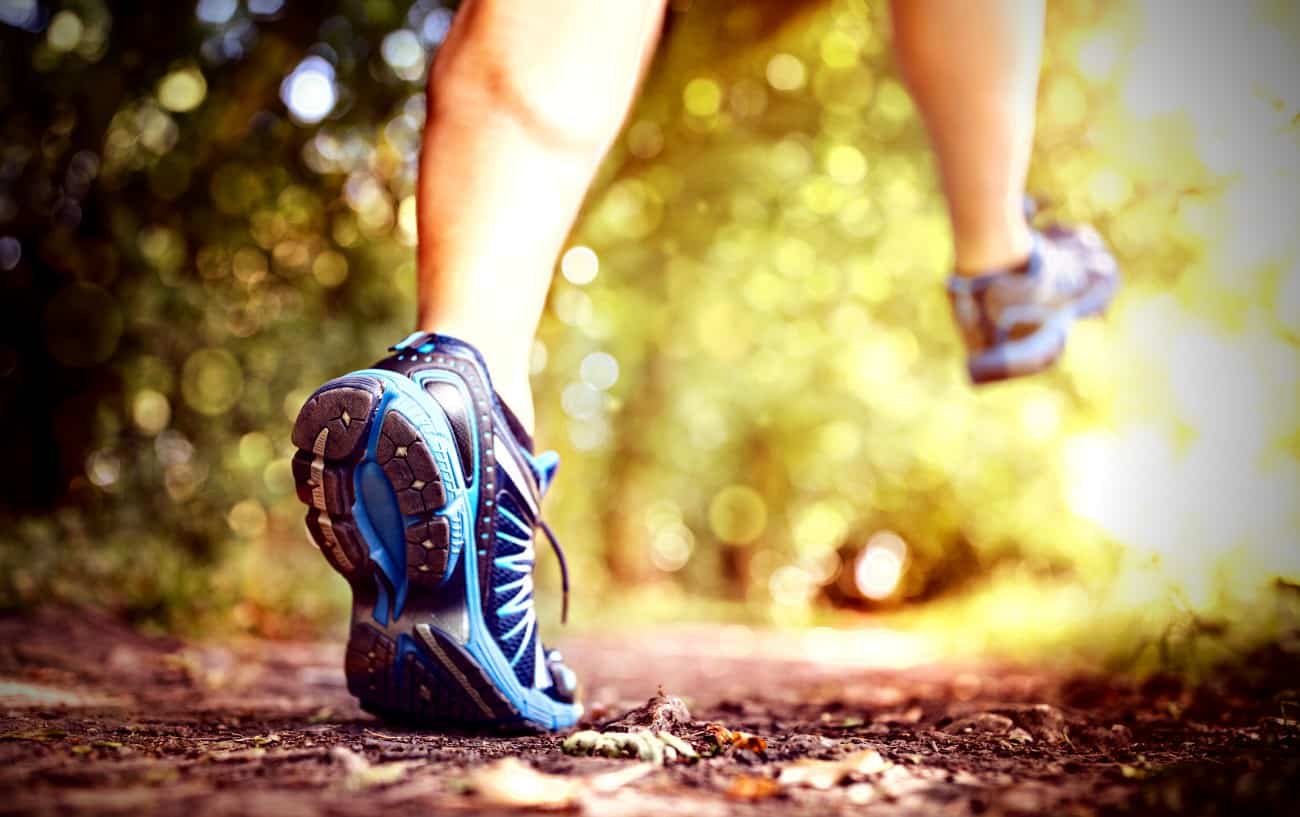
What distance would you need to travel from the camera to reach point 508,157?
1.46 metres

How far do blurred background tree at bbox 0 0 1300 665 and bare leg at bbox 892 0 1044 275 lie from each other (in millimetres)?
720

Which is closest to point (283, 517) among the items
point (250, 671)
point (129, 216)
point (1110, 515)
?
point (129, 216)

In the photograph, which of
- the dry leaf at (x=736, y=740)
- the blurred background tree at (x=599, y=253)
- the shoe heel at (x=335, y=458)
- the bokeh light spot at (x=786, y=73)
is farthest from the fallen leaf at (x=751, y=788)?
the bokeh light spot at (x=786, y=73)

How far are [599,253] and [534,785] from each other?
7080 millimetres

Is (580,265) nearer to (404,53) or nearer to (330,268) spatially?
(330,268)

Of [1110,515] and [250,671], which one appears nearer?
[250,671]

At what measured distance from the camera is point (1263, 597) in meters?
2.36

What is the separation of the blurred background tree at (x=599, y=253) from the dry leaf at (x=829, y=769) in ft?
5.29

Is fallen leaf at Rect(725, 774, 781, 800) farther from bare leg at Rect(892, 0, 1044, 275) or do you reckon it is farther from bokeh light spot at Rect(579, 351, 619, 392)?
bokeh light spot at Rect(579, 351, 619, 392)

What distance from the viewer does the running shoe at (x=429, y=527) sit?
126 centimetres

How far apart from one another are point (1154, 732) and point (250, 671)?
2.45 metres

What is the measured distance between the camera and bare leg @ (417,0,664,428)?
143 cm

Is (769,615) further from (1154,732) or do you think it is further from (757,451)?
(1154,732)

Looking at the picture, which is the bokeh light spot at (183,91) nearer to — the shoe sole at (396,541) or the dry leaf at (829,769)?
the shoe sole at (396,541)
